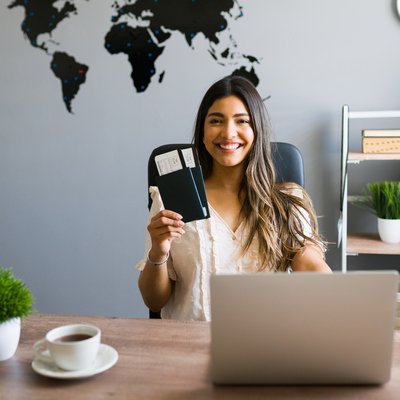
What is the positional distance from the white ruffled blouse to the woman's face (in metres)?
0.18

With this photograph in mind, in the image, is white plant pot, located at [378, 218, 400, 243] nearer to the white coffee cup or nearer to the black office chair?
the black office chair

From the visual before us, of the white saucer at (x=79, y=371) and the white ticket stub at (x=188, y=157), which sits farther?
the white ticket stub at (x=188, y=157)

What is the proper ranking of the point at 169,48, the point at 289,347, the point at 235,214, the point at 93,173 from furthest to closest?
1. the point at 93,173
2. the point at 169,48
3. the point at 235,214
4. the point at 289,347

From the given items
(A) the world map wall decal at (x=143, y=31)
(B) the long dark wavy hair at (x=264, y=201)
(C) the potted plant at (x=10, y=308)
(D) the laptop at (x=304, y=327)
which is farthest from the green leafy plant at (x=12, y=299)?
(A) the world map wall decal at (x=143, y=31)

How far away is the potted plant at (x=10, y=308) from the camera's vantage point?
39.4 inches

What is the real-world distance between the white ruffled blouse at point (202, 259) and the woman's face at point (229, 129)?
0.18m

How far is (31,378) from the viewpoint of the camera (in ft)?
3.15

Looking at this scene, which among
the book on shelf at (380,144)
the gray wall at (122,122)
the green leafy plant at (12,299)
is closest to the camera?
the green leafy plant at (12,299)

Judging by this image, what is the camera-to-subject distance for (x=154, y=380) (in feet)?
3.11

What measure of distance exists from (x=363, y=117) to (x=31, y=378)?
191 cm

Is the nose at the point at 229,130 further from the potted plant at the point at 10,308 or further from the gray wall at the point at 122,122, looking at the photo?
the gray wall at the point at 122,122

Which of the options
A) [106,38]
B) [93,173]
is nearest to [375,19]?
[106,38]

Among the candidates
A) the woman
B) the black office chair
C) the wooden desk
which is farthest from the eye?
the wooden desk

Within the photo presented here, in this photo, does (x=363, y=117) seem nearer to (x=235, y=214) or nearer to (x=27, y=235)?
(x=235, y=214)
